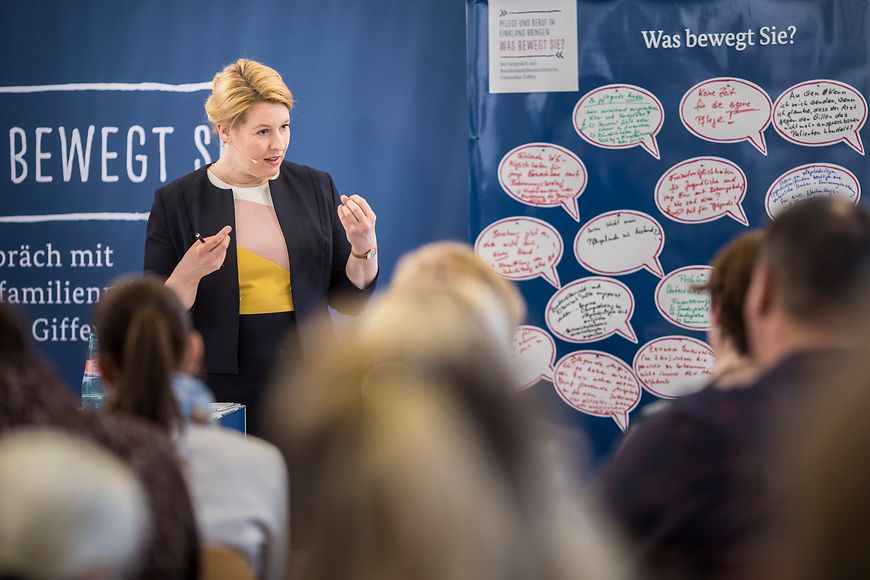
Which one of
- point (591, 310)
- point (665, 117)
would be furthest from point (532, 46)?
point (591, 310)

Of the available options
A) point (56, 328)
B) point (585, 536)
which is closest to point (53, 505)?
point (585, 536)

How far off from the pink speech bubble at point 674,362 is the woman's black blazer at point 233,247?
1.09 meters

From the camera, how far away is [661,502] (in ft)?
4.92

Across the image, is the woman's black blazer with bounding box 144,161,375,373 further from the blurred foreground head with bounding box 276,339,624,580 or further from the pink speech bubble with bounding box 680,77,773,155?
the blurred foreground head with bounding box 276,339,624,580

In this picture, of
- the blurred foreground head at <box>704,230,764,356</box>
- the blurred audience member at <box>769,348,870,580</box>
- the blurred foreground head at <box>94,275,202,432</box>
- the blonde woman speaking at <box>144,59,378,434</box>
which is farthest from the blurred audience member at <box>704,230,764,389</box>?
the blonde woman speaking at <box>144,59,378,434</box>

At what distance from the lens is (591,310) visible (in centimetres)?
388

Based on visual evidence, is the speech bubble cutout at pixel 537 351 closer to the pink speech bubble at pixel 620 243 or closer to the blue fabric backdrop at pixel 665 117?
the blue fabric backdrop at pixel 665 117

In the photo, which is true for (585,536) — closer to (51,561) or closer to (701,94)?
(51,561)

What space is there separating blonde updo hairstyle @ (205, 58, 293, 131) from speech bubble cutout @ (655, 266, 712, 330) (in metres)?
1.55

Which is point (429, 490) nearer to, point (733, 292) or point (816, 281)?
point (816, 281)

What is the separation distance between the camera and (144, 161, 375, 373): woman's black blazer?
338 centimetres

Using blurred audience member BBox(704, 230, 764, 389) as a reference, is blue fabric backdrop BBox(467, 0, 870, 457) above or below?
above

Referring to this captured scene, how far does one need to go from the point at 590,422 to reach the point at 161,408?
2480mm

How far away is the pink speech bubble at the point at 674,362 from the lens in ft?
12.6
